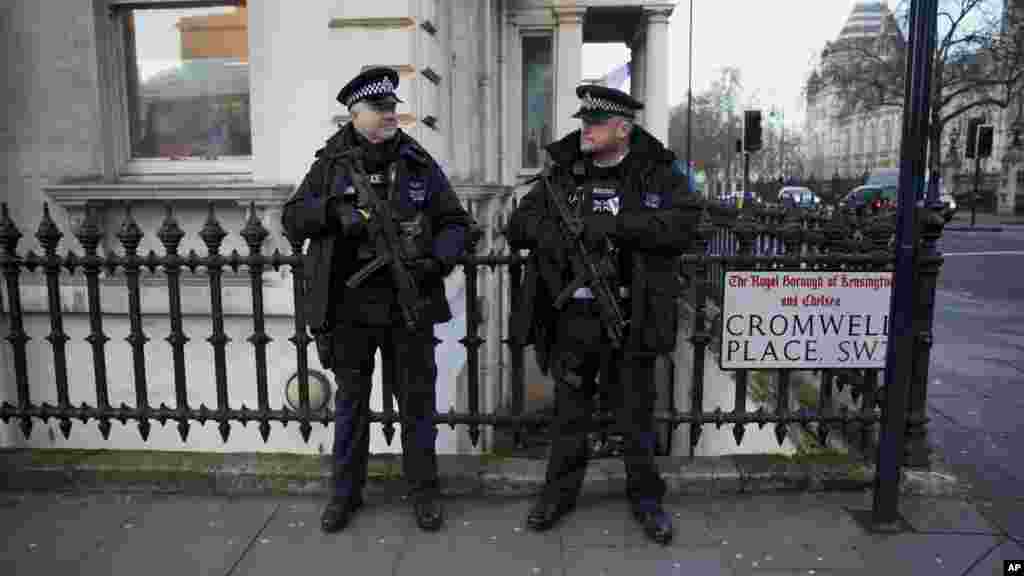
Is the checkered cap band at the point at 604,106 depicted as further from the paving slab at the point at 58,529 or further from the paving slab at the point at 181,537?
the paving slab at the point at 58,529

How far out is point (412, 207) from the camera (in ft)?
12.3

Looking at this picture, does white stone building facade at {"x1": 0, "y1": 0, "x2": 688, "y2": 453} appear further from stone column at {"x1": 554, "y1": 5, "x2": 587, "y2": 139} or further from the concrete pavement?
stone column at {"x1": 554, "y1": 5, "x2": 587, "y2": 139}

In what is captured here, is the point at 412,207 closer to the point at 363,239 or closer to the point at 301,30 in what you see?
the point at 363,239

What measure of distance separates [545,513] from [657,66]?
12.1 meters

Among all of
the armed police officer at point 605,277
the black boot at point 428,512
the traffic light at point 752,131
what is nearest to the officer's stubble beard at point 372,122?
the armed police officer at point 605,277

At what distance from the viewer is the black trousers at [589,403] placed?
372cm

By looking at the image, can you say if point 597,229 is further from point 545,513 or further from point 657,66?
point 657,66

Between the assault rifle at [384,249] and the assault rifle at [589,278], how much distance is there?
66cm

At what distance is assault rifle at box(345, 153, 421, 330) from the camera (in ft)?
11.8

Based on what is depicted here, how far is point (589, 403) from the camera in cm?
393

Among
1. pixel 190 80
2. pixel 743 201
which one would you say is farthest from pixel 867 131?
pixel 190 80

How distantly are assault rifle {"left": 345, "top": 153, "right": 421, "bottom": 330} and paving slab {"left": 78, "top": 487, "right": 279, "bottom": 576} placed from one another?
52.8 inches

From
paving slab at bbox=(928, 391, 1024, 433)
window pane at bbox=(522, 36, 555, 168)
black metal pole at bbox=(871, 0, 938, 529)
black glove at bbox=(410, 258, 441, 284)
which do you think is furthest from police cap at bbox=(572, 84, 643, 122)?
window pane at bbox=(522, 36, 555, 168)

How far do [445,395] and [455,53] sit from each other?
3998 mm
